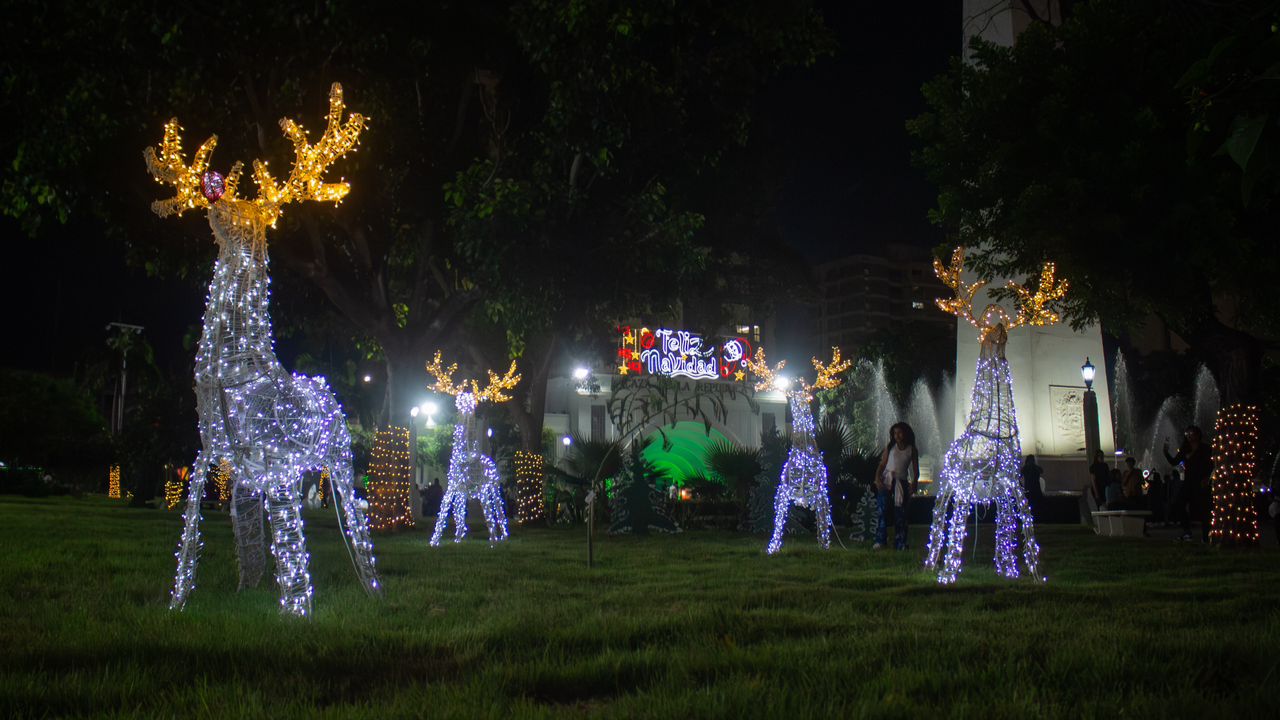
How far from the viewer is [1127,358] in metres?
40.3

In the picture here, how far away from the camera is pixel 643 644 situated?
604 cm

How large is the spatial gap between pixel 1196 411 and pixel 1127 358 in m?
4.34

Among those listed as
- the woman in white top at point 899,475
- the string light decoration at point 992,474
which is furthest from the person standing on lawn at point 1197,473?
the string light decoration at point 992,474

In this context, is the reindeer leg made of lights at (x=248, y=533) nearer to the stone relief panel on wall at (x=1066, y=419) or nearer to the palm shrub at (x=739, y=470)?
the palm shrub at (x=739, y=470)

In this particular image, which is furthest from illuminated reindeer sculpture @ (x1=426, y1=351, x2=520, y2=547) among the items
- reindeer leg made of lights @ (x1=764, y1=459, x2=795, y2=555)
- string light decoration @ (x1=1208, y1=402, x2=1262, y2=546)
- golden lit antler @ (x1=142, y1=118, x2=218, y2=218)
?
string light decoration @ (x1=1208, y1=402, x2=1262, y2=546)

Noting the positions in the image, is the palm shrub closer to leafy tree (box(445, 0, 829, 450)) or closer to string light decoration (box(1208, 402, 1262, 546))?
leafy tree (box(445, 0, 829, 450))

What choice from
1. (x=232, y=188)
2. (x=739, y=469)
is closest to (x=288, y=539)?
(x=232, y=188)

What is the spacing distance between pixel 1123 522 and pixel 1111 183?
292 inches

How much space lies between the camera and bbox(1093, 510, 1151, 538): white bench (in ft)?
59.6

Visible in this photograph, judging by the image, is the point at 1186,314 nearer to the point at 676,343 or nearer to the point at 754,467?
the point at 754,467

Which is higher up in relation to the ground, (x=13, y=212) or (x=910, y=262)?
(x=910, y=262)

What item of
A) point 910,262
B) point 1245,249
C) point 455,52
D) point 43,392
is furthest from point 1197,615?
point 910,262

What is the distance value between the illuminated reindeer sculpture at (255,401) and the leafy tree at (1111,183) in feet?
31.6

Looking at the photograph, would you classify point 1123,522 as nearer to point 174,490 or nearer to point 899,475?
point 899,475
